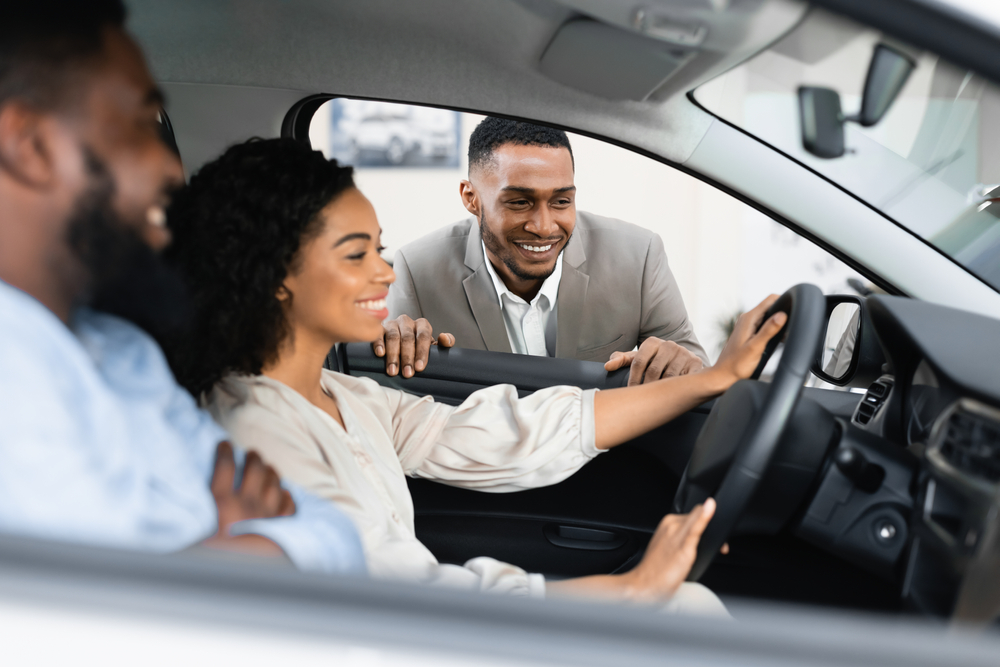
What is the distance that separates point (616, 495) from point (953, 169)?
0.87 meters

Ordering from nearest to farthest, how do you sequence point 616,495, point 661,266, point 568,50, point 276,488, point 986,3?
1. point 986,3
2. point 276,488
3. point 568,50
4. point 616,495
5. point 661,266

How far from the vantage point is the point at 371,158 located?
6719 millimetres

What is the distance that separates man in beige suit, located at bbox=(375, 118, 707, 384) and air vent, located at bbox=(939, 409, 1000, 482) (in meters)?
1.30

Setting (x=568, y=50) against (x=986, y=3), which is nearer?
(x=986, y=3)

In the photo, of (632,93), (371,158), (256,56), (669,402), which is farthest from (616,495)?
(371,158)

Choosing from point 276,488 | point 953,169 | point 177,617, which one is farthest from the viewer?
point 953,169

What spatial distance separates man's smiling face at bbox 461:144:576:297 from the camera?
7.70 feet

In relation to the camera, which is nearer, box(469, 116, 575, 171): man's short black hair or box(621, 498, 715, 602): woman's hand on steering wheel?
→ box(621, 498, 715, 602): woman's hand on steering wheel

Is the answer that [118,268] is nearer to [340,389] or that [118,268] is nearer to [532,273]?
[340,389]

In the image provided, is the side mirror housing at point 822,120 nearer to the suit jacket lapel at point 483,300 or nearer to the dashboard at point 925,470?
the dashboard at point 925,470

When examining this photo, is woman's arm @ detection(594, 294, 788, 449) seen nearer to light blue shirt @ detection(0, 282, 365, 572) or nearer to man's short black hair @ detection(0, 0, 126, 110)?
light blue shirt @ detection(0, 282, 365, 572)

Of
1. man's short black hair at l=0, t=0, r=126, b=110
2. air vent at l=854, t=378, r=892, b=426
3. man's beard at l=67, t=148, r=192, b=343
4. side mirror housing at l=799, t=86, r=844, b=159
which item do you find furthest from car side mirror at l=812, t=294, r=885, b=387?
man's short black hair at l=0, t=0, r=126, b=110

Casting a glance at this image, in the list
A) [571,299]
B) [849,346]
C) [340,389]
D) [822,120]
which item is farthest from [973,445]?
[571,299]

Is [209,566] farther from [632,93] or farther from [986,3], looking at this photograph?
[632,93]
